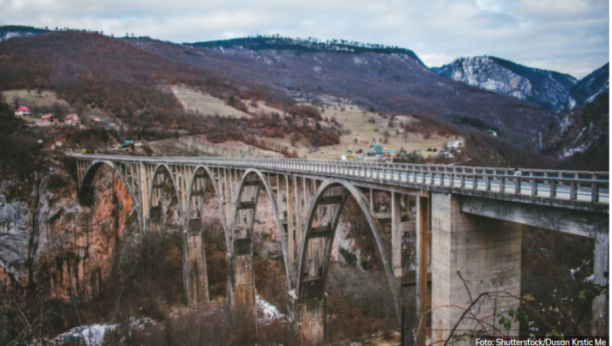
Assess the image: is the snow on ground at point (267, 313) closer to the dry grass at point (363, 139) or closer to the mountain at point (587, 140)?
the mountain at point (587, 140)

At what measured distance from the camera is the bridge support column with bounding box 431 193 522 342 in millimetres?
14891

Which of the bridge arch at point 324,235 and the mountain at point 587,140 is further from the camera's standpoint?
the mountain at point 587,140

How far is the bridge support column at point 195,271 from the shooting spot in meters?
43.1

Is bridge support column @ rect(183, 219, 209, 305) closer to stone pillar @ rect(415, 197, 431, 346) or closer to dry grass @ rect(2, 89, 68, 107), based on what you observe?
stone pillar @ rect(415, 197, 431, 346)

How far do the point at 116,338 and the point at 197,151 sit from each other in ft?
186

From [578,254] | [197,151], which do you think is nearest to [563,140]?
[578,254]

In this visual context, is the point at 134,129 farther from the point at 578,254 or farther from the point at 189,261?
the point at 578,254

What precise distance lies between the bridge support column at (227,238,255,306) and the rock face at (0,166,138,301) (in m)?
24.9

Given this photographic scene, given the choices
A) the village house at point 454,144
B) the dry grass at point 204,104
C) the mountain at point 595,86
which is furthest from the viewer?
the dry grass at point 204,104

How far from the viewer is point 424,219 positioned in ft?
55.6

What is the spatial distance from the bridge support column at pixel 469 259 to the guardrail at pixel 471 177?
115 centimetres

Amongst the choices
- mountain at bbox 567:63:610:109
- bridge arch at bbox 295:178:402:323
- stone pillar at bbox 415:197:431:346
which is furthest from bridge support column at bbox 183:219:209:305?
mountain at bbox 567:63:610:109

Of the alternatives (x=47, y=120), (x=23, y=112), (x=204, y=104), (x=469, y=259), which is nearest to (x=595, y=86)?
(x=204, y=104)

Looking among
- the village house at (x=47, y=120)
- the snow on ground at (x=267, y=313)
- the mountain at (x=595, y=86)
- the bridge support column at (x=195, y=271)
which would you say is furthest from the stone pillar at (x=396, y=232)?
the mountain at (x=595, y=86)
